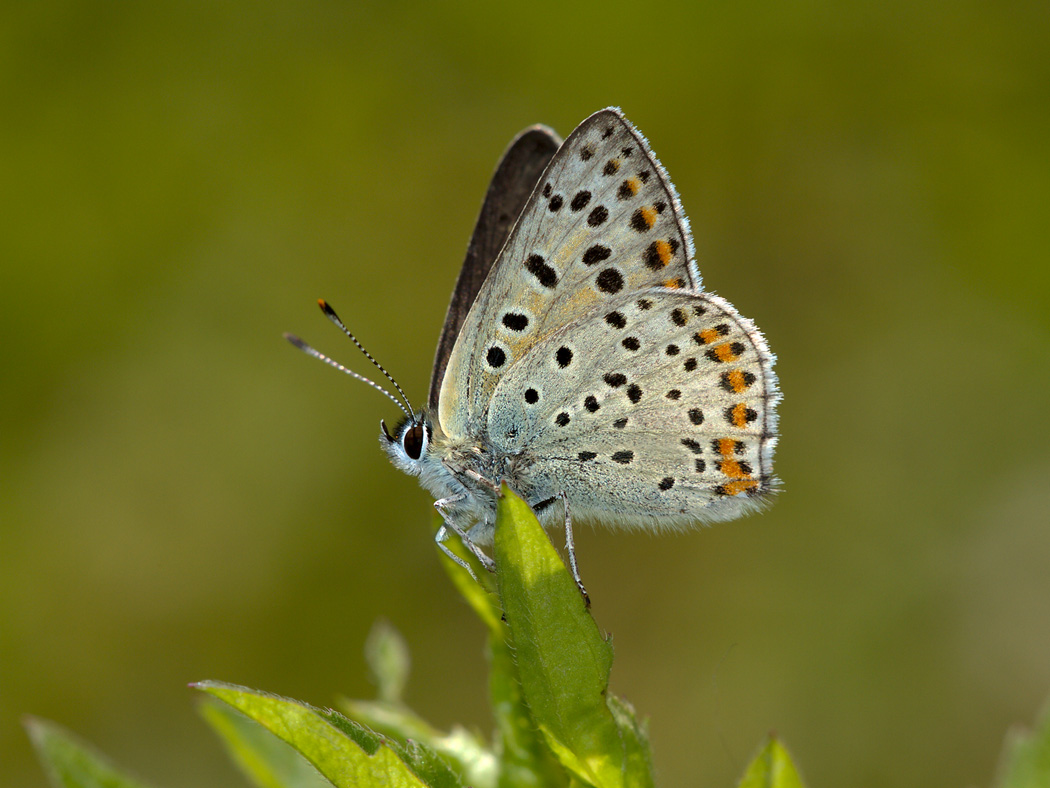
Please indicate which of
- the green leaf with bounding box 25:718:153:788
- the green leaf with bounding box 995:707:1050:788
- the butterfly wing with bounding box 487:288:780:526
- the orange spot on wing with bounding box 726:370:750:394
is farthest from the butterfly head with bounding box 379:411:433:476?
the green leaf with bounding box 995:707:1050:788

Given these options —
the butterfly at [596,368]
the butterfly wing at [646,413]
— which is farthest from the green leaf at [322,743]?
the butterfly wing at [646,413]

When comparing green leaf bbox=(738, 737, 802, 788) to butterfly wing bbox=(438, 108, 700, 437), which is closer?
green leaf bbox=(738, 737, 802, 788)

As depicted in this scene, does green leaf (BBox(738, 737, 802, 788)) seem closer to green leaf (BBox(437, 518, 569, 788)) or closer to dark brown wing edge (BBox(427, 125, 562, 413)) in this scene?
green leaf (BBox(437, 518, 569, 788))

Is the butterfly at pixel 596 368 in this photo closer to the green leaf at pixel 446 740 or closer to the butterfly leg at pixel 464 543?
the butterfly leg at pixel 464 543

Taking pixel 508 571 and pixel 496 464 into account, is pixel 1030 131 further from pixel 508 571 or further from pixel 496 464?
pixel 508 571

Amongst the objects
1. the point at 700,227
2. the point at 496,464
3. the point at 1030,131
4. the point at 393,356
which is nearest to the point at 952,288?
the point at 1030,131

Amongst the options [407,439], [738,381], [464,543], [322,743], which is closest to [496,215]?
[407,439]

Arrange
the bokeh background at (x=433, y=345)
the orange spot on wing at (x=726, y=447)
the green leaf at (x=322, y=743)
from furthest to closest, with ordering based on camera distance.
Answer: the bokeh background at (x=433, y=345) < the orange spot on wing at (x=726, y=447) < the green leaf at (x=322, y=743)
